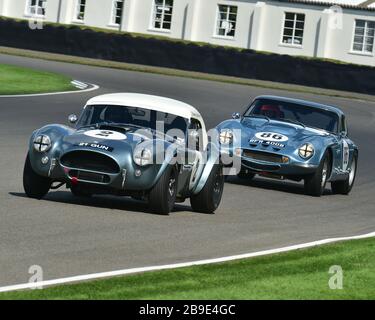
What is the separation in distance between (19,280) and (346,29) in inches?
1910

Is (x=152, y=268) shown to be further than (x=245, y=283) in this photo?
Yes

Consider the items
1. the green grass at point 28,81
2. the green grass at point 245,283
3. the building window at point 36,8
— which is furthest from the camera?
the building window at point 36,8

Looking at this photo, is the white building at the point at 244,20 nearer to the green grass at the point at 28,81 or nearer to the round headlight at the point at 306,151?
the green grass at the point at 28,81

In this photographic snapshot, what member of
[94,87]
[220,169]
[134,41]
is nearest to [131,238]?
[220,169]

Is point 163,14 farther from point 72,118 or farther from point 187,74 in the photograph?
point 72,118

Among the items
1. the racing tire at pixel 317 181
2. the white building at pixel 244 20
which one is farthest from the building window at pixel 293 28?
the racing tire at pixel 317 181

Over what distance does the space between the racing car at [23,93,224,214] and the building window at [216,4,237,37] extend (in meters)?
45.2

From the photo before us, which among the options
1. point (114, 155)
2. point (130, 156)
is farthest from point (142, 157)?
point (114, 155)

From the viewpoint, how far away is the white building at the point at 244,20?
182 ft

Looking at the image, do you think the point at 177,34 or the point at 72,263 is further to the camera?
the point at 177,34

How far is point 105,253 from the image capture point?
961cm

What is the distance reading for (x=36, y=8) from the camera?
203 ft

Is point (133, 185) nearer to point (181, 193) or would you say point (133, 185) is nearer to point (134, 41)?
point (181, 193)

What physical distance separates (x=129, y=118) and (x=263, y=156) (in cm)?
386
